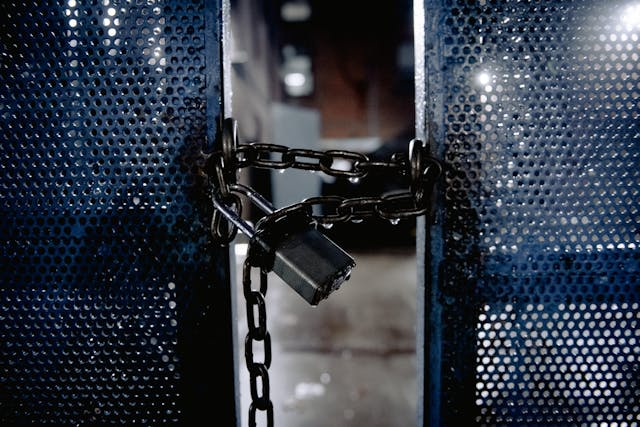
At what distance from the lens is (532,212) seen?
1.20m

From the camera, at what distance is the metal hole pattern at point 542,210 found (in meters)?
1.15

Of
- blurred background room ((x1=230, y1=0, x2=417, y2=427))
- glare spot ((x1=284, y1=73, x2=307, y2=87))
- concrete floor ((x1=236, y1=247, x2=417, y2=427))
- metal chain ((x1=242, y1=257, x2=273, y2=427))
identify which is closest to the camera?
metal chain ((x1=242, y1=257, x2=273, y2=427))

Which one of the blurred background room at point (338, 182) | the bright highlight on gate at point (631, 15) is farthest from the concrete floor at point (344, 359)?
the bright highlight on gate at point (631, 15)

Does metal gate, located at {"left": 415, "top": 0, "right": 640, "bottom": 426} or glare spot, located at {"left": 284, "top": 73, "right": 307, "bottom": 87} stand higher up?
glare spot, located at {"left": 284, "top": 73, "right": 307, "bottom": 87}

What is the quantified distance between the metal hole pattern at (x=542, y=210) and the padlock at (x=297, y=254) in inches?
17.8

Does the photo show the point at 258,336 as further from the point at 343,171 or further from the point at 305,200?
the point at 343,171

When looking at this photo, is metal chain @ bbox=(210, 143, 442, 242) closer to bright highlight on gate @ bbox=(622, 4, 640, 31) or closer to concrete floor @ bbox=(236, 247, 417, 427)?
bright highlight on gate @ bbox=(622, 4, 640, 31)

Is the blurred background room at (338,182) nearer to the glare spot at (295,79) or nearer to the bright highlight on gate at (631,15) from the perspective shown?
the glare spot at (295,79)

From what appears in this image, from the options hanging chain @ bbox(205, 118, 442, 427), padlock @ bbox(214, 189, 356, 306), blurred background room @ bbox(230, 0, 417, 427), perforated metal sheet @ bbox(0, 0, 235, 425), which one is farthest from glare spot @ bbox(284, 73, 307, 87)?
padlock @ bbox(214, 189, 356, 306)

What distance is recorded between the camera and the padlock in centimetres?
94

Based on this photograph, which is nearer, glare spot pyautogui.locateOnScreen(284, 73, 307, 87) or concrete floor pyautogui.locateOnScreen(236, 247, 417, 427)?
concrete floor pyautogui.locateOnScreen(236, 247, 417, 427)

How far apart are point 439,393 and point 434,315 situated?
277mm

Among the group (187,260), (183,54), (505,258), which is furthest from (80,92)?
(505,258)

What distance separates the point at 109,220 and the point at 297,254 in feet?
2.31
